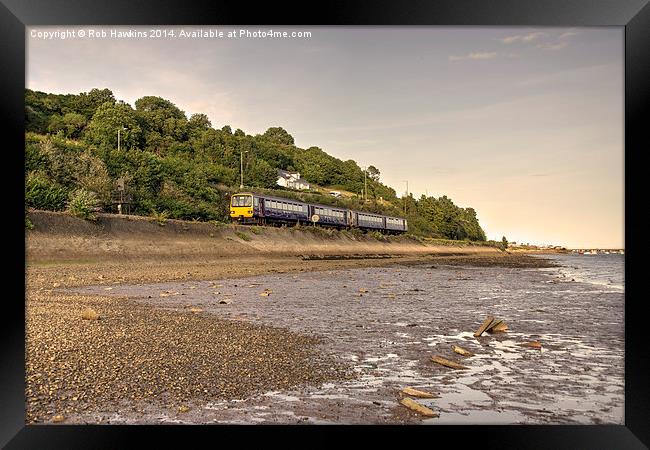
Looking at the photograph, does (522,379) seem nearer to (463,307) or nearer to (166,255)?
(463,307)

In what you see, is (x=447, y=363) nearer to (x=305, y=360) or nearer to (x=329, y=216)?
(x=305, y=360)

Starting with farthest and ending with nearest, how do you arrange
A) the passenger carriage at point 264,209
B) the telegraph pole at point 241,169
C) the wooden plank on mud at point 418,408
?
the telegraph pole at point 241,169
the passenger carriage at point 264,209
the wooden plank on mud at point 418,408

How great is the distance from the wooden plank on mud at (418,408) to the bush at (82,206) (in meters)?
17.4

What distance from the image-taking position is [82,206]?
18562mm

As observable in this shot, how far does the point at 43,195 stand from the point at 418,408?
716 inches

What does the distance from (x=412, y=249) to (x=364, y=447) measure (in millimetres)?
53685

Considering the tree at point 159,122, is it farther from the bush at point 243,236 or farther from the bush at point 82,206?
the bush at point 82,206

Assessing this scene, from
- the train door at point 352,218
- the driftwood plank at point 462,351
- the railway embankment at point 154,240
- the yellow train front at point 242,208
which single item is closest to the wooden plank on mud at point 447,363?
the driftwood plank at point 462,351

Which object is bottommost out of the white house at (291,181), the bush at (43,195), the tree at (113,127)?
the bush at (43,195)

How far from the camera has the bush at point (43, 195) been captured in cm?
1777

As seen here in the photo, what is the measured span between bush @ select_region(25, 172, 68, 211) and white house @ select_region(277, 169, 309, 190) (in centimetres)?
2572

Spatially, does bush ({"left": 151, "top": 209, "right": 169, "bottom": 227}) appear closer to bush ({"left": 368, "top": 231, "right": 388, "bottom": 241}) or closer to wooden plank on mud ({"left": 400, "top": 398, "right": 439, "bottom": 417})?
wooden plank on mud ({"left": 400, "top": 398, "right": 439, "bottom": 417})

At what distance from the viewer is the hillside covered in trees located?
21.7 meters
